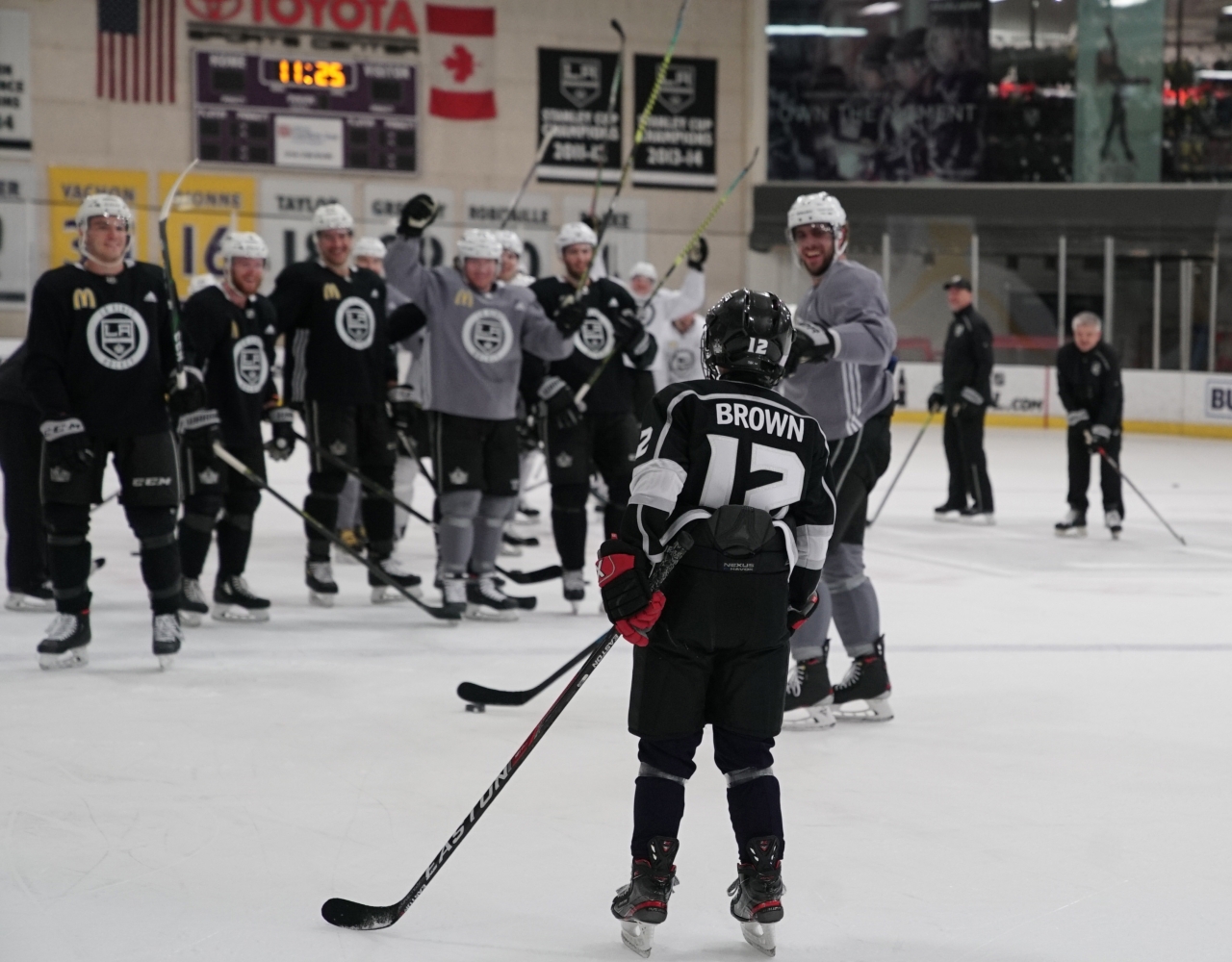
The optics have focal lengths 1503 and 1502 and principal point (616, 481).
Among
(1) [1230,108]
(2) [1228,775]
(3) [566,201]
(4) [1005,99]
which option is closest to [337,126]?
(3) [566,201]

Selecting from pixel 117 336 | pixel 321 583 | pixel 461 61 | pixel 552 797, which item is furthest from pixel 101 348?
pixel 461 61

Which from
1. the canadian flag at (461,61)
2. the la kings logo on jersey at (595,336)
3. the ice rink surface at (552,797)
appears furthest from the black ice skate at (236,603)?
the canadian flag at (461,61)

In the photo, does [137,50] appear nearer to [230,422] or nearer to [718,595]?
[230,422]

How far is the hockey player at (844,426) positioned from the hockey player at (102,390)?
5.69 feet

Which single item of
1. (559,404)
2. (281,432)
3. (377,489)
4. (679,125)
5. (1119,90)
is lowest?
(377,489)

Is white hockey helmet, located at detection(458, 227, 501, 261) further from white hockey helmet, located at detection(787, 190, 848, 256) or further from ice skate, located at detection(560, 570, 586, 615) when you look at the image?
white hockey helmet, located at detection(787, 190, 848, 256)

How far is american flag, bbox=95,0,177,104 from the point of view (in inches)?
631

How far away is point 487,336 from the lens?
5.35 metres

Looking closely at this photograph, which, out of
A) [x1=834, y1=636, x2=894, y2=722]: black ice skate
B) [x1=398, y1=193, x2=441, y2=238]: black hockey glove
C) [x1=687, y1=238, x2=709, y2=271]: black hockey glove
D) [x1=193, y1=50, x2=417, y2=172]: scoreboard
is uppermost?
[x1=193, y1=50, x2=417, y2=172]: scoreboard

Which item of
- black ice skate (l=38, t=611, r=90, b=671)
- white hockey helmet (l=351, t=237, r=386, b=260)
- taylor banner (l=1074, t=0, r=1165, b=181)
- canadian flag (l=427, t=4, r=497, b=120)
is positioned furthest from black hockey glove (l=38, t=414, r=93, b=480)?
taylor banner (l=1074, t=0, r=1165, b=181)

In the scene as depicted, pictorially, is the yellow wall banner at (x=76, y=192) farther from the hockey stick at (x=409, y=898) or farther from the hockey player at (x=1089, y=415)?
the hockey stick at (x=409, y=898)

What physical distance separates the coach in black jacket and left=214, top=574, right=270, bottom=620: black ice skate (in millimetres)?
4526

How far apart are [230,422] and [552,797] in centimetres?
258

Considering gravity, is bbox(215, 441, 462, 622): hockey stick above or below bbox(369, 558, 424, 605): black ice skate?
above
